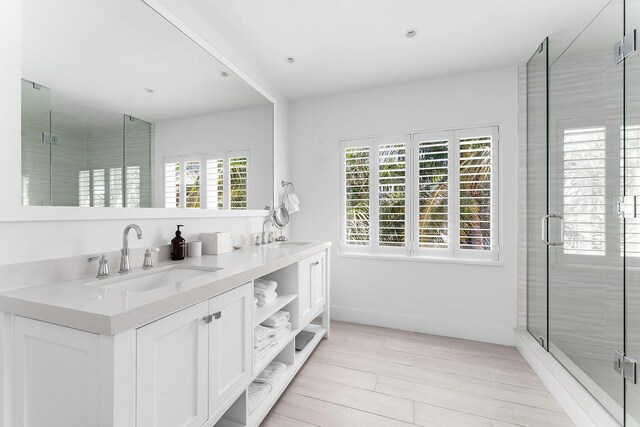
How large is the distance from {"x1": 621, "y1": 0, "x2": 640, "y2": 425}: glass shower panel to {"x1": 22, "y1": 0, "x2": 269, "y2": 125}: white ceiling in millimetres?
2374

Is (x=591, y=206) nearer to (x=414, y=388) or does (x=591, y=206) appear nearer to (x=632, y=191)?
(x=632, y=191)

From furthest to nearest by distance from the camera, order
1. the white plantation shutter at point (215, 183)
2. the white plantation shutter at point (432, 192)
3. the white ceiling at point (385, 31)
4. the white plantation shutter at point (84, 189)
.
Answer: the white plantation shutter at point (432, 192) < the white plantation shutter at point (215, 183) < the white ceiling at point (385, 31) < the white plantation shutter at point (84, 189)

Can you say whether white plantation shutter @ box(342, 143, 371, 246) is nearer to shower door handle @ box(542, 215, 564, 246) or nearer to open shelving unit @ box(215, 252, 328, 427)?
open shelving unit @ box(215, 252, 328, 427)

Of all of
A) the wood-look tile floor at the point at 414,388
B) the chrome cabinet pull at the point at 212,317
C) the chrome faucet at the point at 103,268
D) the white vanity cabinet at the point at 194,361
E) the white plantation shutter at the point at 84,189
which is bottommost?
the wood-look tile floor at the point at 414,388

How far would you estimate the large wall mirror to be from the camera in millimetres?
1128

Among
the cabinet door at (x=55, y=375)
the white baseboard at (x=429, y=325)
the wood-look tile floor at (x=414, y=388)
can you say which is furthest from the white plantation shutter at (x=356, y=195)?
the cabinet door at (x=55, y=375)

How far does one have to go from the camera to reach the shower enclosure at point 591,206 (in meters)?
1.48

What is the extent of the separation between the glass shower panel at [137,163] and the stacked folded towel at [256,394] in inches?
46.5

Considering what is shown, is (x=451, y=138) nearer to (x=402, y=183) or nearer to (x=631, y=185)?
(x=402, y=183)

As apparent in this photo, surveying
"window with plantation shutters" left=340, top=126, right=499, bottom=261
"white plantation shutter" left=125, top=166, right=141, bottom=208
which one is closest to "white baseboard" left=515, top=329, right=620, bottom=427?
"window with plantation shutters" left=340, top=126, right=499, bottom=261

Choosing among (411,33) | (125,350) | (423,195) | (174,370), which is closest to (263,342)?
(174,370)

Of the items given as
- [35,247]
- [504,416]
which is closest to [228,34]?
[35,247]

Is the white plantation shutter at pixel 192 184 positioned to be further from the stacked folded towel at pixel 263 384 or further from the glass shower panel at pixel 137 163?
the stacked folded towel at pixel 263 384

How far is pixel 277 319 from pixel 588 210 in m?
2.06
